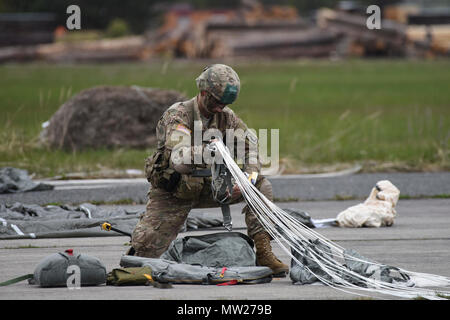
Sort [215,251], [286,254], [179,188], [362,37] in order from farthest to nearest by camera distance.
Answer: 1. [362,37]
2. [286,254]
3. [179,188]
4. [215,251]

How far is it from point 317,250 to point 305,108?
1821 cm

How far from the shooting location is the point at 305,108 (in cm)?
2448

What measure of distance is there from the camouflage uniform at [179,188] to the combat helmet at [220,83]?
0.30m

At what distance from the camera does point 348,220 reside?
30.2 feet

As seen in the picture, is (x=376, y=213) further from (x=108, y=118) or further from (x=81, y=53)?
(x=81, y=53)

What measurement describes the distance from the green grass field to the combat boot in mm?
6814

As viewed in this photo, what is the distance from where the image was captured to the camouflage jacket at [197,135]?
6715 mm

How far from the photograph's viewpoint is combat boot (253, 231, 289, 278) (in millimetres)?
6762

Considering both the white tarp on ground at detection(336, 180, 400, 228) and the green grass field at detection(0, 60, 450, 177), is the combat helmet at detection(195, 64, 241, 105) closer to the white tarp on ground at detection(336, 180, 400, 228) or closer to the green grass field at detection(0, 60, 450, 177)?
the white tarp on ground at detection(336, 180, 400, 228)

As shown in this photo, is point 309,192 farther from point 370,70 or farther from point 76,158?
point 370,70

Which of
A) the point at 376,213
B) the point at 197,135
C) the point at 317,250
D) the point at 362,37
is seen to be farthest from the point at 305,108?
the point at 317,250

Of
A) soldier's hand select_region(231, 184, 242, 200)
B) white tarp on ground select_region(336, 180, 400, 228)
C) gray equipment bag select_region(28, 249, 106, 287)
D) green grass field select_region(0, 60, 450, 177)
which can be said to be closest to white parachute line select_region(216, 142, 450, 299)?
soldier's hand select_region(231, 184, 242, 200)

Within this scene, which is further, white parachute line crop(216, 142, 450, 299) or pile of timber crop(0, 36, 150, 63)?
pile of timber crop(0, 36, 150, 63)

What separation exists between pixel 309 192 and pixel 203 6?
70024 millimetres
